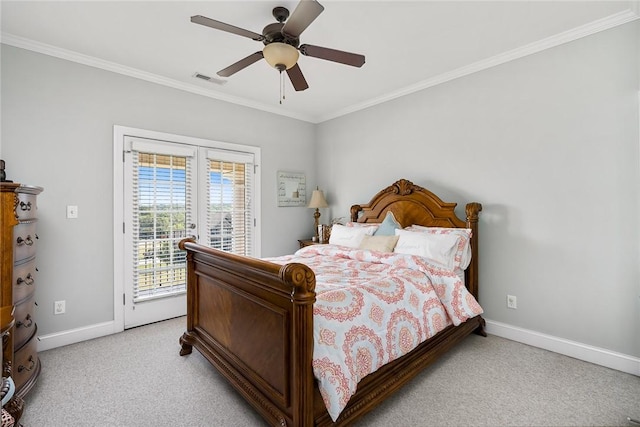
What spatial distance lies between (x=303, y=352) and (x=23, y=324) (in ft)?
6.64

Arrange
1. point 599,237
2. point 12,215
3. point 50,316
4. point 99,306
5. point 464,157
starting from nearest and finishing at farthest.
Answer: point 12,215 → point 599,237 → point 50,316 → point 99,306 → point 464,157

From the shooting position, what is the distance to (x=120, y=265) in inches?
123

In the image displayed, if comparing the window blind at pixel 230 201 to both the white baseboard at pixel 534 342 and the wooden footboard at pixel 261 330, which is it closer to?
the wooden footboard at pixel 261 330

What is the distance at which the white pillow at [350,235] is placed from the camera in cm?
342

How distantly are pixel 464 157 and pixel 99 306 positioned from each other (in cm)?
408

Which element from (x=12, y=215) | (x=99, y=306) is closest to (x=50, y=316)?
(x=99, y=306)

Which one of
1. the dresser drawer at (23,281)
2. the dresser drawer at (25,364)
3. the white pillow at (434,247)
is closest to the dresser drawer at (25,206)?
the dresser drawer at (23,281)

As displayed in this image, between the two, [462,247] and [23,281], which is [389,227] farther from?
[23,281]

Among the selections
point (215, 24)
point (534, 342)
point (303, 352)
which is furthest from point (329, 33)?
point (534, 342)

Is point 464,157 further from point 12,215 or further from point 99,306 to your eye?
point 99,306

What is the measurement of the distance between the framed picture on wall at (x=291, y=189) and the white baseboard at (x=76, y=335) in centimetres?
249

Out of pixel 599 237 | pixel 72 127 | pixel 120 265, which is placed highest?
pixel 72 127

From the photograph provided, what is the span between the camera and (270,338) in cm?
167

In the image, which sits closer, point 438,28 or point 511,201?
point 438,28
